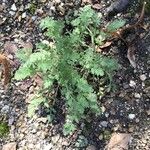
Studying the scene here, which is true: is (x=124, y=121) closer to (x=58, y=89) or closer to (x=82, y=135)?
(x=82, y=135)

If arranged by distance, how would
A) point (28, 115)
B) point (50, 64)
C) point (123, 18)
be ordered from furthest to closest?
point (123, 18) < point (28, 115) < point (50, 64)

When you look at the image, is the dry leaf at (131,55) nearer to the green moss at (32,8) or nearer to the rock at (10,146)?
the green moss at (32,8)

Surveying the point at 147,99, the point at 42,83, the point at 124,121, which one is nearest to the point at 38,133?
the point at 42,83

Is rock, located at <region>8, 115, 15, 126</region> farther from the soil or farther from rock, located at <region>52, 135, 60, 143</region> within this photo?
rock, located at <region>52, 135, 60, 143</region>

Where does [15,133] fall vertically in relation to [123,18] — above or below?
below

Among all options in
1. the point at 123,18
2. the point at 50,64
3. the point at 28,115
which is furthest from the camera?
the point at 123,18
